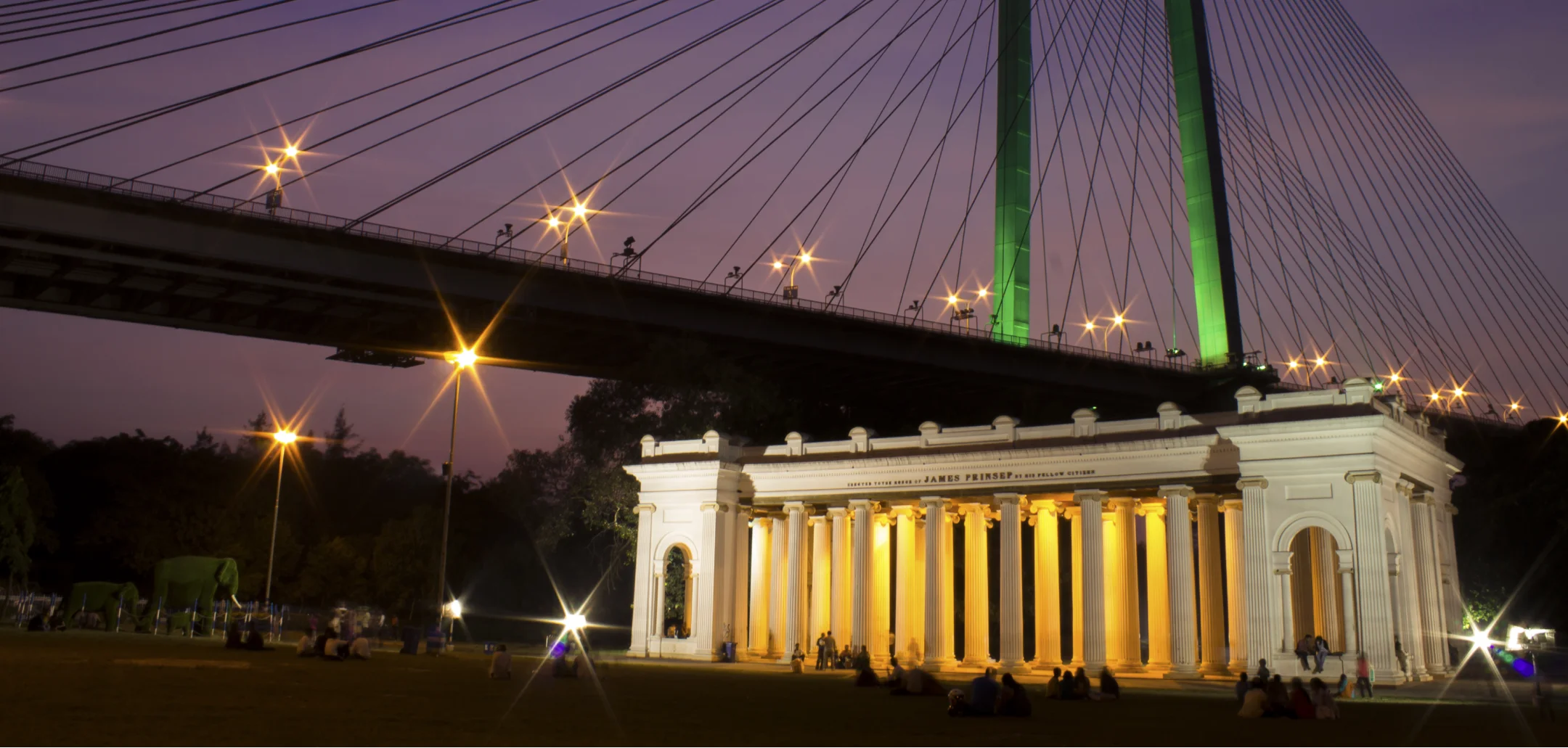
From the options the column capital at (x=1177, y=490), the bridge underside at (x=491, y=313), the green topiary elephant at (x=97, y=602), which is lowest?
the green topiary elephant at (x=97, y=602)

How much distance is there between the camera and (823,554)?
177ft

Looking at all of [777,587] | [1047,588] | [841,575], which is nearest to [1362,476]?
[1047,588]

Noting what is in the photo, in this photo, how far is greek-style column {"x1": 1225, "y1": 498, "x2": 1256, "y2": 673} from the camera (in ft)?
139

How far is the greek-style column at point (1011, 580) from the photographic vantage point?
4697 centimetres

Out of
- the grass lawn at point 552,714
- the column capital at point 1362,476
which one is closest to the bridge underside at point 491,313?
the grass lawn at point 552,714

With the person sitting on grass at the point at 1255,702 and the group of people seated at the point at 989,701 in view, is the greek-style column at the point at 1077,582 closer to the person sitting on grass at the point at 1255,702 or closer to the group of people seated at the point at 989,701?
the person sitting on grass at the point at 1255,702

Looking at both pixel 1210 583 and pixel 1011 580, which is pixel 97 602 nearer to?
pixel 1011 580

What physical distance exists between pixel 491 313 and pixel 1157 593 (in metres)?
37.0

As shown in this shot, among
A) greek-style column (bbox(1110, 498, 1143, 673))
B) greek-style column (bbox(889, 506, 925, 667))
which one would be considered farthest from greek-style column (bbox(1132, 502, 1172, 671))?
greek-style column (bbox(889, 506, 925, 667))

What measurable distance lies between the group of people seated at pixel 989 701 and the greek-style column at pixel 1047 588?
2292 cm

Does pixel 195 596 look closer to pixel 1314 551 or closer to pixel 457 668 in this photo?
pixel 457 668

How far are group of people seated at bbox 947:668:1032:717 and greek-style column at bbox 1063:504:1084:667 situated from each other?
70.3 feet

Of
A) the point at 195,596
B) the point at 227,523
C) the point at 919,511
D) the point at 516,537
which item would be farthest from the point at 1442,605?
the point at 516,537

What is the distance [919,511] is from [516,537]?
63.5m
